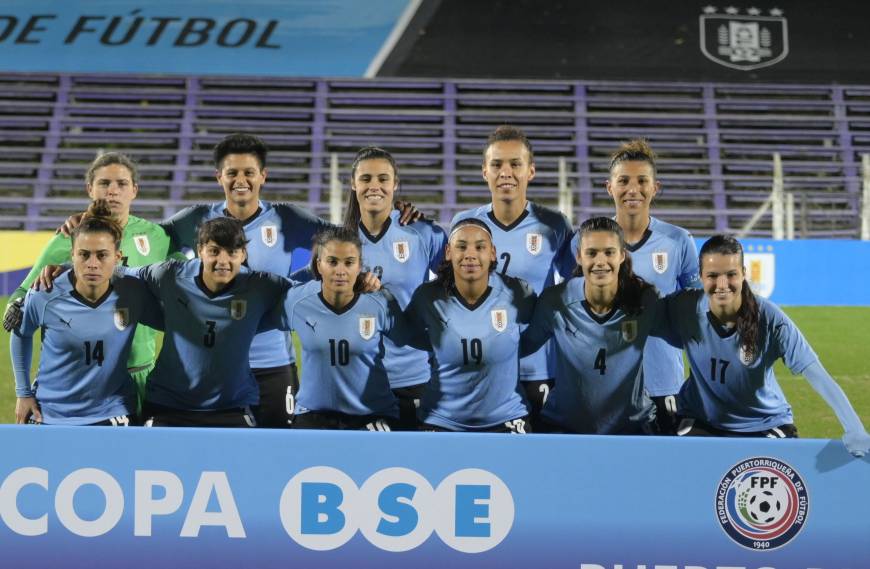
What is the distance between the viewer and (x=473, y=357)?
3.76 metres

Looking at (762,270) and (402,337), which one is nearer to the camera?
(402,337)

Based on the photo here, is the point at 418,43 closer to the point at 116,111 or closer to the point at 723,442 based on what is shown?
the point at 116,111

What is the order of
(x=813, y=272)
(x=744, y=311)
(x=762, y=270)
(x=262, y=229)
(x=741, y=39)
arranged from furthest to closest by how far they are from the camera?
(x=741, y=39)
(x=813, y=272)
(x=762, y=270)
(x=262, y=229)
(x=744, y=311)

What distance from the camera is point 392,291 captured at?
4.34 m

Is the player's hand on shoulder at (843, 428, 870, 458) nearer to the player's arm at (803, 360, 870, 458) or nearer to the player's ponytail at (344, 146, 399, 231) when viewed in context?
the player's arm at (803, 360, 870, 458)

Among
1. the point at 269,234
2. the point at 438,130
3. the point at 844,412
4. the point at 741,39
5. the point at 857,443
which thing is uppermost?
the point at 741,39

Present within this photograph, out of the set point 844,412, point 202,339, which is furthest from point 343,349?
point 844,412

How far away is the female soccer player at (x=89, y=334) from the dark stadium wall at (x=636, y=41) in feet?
46.0

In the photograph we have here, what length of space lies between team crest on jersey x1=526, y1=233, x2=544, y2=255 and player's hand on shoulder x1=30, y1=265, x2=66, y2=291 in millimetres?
1896

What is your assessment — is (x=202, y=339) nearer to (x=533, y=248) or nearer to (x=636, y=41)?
(x=533, y=248)

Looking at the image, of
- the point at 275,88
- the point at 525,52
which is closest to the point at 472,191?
the point at 525,52

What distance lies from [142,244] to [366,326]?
3.96 ft

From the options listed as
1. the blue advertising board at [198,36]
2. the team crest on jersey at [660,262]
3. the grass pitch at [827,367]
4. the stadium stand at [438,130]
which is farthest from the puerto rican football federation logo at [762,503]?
the blue advertising board at [198,36]

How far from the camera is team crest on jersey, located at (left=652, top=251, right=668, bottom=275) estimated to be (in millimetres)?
4277
